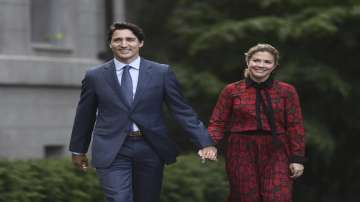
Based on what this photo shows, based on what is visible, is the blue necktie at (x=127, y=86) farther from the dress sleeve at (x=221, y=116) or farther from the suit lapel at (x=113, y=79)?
the dress sleeve at (x=221, y=116)

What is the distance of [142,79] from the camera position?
29.5 feet

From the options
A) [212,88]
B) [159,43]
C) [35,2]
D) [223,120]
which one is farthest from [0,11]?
[223,120]

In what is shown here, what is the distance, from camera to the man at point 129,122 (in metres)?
8.88

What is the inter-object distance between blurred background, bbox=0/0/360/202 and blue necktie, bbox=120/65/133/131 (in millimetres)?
6905

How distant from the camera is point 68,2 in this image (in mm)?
17141

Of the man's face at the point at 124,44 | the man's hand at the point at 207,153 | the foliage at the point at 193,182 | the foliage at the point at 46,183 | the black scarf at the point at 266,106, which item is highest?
the man's face at the point at 124,44

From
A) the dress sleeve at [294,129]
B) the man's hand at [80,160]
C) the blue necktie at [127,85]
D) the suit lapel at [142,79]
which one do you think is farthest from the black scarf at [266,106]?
the man's hand at [80,160]

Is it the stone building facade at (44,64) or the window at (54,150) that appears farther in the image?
the window at (54,150)

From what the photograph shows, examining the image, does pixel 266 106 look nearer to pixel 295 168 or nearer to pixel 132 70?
pixel 295 168

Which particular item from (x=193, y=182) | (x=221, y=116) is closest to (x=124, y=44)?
(x=221, y=116)

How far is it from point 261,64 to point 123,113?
124cm

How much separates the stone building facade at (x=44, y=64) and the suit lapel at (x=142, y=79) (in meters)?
6.90

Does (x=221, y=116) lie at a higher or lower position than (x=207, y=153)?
higher

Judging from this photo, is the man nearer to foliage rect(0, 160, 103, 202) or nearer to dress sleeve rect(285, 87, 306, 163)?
dress sleeve rect(285, 87, 306, 163)
